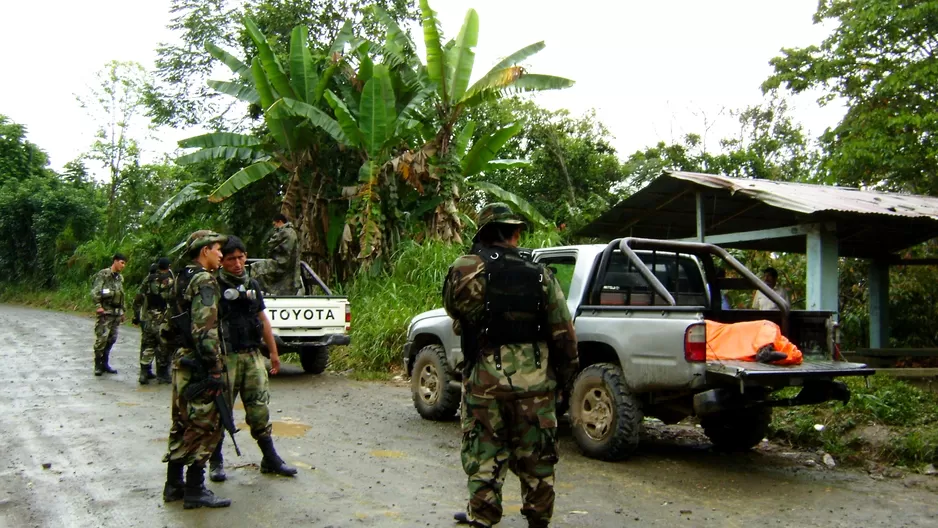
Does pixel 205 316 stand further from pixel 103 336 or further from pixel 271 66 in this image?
pixel 271 66

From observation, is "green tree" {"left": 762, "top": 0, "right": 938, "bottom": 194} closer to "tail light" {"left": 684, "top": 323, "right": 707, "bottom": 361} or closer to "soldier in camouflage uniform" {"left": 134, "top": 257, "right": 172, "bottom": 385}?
"tail light" {"left": 684, "top": 323, "right": 707, "bottom": 361}

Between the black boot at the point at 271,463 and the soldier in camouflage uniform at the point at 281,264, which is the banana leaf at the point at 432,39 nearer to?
the soldier in camouflage uniform at the point at 281,264

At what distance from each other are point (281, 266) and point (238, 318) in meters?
6.76

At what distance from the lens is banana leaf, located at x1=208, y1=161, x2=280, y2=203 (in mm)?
15820

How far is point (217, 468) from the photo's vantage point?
5590mm

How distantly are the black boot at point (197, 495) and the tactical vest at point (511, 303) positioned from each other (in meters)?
2.10

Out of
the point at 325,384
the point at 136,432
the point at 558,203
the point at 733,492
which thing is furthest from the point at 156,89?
the point at 733,492

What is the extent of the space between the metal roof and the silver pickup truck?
2107 mm

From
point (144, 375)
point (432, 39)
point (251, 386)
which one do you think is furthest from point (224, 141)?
point (251, 386)

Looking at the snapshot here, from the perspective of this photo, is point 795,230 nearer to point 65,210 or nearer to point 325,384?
point 325,384

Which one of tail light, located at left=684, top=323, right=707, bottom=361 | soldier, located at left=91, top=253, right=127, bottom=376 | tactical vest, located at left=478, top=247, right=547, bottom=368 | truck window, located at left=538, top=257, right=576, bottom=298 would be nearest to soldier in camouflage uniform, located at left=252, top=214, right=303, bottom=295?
soldier, located at left=91, top=253, right=127, bottom=376

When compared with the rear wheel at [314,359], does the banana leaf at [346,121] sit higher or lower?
higher

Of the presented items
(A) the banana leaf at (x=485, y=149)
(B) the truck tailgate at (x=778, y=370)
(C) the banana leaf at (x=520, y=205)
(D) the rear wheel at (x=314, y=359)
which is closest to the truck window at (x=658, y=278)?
(B) the truck tailgate at (x=778, y=370)

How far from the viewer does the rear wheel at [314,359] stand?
1178 cm
